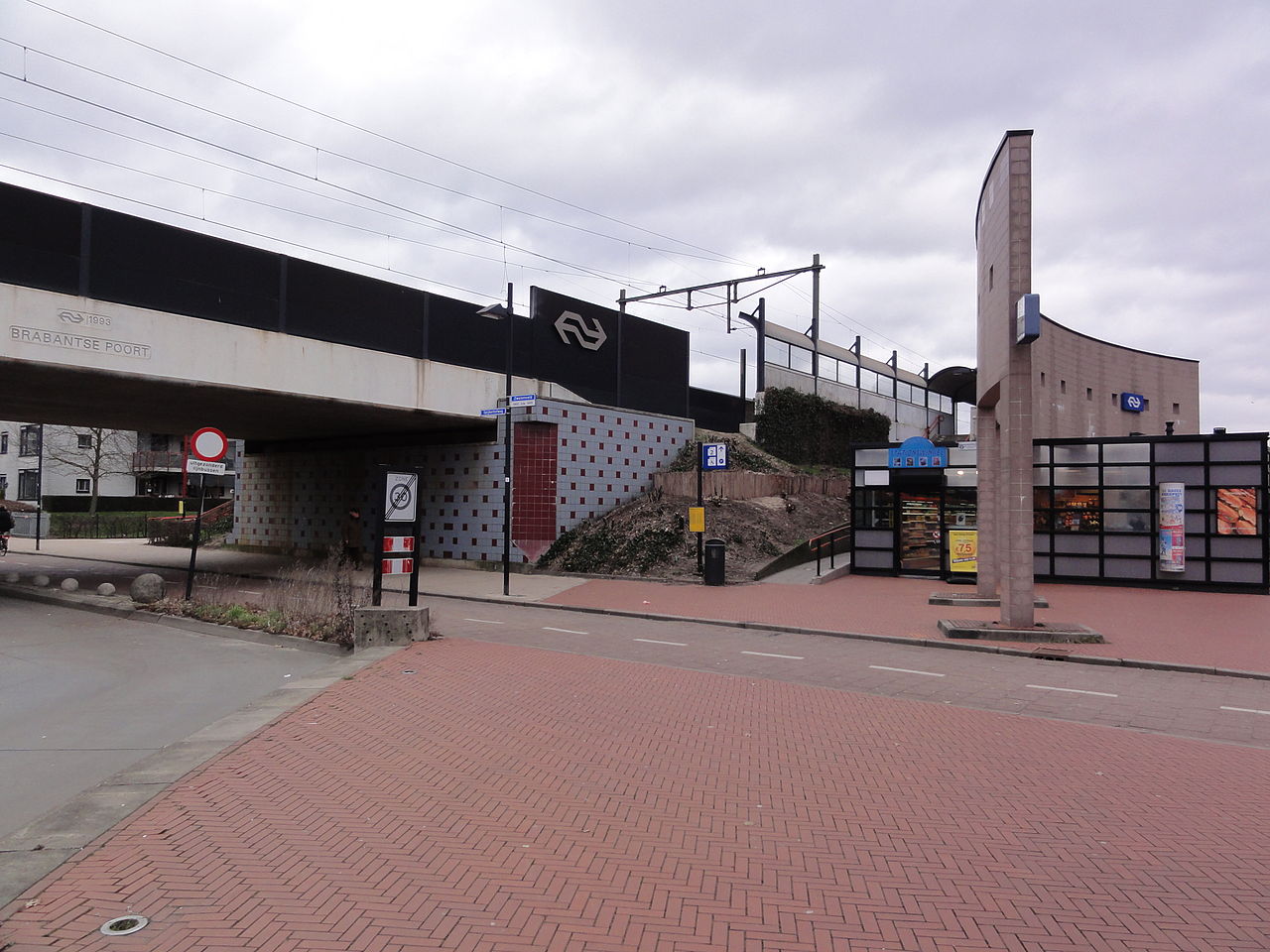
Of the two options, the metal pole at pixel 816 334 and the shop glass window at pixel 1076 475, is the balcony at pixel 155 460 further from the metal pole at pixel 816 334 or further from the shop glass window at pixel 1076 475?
the shop glass window at pixel 1076 475

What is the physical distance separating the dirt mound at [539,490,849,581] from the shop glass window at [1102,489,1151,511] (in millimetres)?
8229

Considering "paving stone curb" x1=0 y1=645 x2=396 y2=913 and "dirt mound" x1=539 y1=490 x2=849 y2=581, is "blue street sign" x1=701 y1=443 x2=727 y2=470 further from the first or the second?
"paving stone curb" x1=0 y1=645 x2=396 y2=913

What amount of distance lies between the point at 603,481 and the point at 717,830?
21399 millimetres

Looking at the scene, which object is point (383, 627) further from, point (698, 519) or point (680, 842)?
point (698, 519)

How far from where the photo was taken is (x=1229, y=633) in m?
13.6

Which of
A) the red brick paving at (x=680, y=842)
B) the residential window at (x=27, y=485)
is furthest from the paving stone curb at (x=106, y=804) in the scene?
the residential window at (x=27, y=485)

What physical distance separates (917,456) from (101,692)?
753 inches

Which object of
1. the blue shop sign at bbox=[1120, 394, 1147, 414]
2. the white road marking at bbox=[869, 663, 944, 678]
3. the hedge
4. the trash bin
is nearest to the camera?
the white road marking at bbox=[869, 663, 944, 678]

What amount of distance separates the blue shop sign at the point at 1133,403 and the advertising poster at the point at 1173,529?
2204 centimetres

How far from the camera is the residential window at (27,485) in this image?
57625 millimetres

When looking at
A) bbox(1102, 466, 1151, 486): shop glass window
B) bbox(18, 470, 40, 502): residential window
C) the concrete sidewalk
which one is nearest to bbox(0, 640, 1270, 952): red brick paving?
the concrete sidewalk

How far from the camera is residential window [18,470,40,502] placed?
57.6 m

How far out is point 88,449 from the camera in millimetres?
54688

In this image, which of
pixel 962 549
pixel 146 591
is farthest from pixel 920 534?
pixel 146 591
